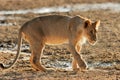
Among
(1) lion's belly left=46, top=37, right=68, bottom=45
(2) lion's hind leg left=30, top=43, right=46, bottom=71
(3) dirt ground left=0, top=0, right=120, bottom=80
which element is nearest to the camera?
(3) dirt ground left=0, top=0, right=120, bottom=80

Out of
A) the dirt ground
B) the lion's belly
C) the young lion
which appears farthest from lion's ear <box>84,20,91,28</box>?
the dirt ground

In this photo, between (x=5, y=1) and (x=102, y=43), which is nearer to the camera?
(x=102, y=43)

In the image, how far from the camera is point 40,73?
9391 mm

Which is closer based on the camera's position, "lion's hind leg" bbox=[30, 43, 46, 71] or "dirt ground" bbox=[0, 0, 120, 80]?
A: "dirt ground" bbox=[0, 0, 120, 80]

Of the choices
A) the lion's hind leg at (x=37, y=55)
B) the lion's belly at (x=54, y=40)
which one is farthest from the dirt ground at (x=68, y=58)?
the lion's belly at (x=54, y=40)

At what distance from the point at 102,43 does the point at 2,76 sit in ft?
17.8

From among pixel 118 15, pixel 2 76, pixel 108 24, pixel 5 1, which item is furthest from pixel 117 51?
pixel 5 1

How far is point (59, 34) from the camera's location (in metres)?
9.94

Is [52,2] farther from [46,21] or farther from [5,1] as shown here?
[46,21]

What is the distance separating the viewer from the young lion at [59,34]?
31.1ft

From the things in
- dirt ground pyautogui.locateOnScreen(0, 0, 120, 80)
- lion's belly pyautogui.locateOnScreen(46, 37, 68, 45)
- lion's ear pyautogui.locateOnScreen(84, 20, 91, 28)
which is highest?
lion's ear pyautogui.locateOnScreen(84, 20, 91, 28)

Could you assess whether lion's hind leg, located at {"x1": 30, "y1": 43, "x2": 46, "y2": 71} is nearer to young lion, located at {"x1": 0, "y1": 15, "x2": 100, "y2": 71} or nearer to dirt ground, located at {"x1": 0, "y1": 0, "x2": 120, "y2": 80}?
young lion, located at {"x1": 0, "y1": 15, "x2": 100, "y2": 71}

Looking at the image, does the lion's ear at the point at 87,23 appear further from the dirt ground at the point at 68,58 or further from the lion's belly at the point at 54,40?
the dirt ground at the point at 68,58

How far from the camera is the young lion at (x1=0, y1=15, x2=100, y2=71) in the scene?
373 inches
